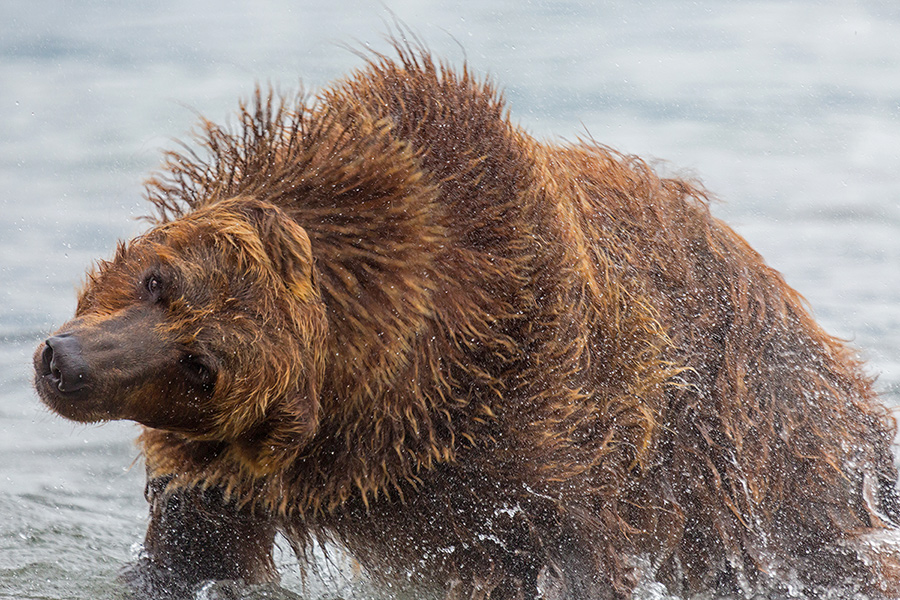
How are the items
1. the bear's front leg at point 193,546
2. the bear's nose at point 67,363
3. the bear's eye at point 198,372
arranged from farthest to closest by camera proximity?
the bear's front leg at point 193,546
the bear's eye at point 198,372
the bear's nose at point 67,363

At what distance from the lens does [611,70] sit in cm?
1168

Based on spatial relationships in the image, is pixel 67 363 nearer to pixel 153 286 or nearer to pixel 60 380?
pixel 60 380

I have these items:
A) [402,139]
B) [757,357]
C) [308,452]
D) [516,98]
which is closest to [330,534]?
[308,452]

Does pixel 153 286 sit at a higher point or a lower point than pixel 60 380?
higher

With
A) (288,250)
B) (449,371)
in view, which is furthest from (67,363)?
(449,371)

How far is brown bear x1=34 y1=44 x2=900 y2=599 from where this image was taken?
9.73ft

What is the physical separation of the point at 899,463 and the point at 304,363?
4682 mm

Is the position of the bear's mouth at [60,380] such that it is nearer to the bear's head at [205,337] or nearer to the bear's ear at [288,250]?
the bear's head at [205,337]

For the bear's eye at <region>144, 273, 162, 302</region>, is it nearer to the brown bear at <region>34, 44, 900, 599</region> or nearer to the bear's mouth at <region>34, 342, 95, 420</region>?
the brown bear at <region>34, 44, 900, 599</region>

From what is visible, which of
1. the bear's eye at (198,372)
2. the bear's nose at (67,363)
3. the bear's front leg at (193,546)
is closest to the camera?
the bear's nose at (67,363)

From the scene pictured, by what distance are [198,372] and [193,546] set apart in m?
1.14

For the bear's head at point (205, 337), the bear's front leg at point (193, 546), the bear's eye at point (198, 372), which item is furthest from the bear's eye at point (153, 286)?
the bear's front leg at point (193, 546)

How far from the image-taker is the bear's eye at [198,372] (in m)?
2.91

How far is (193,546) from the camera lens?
152 inches
